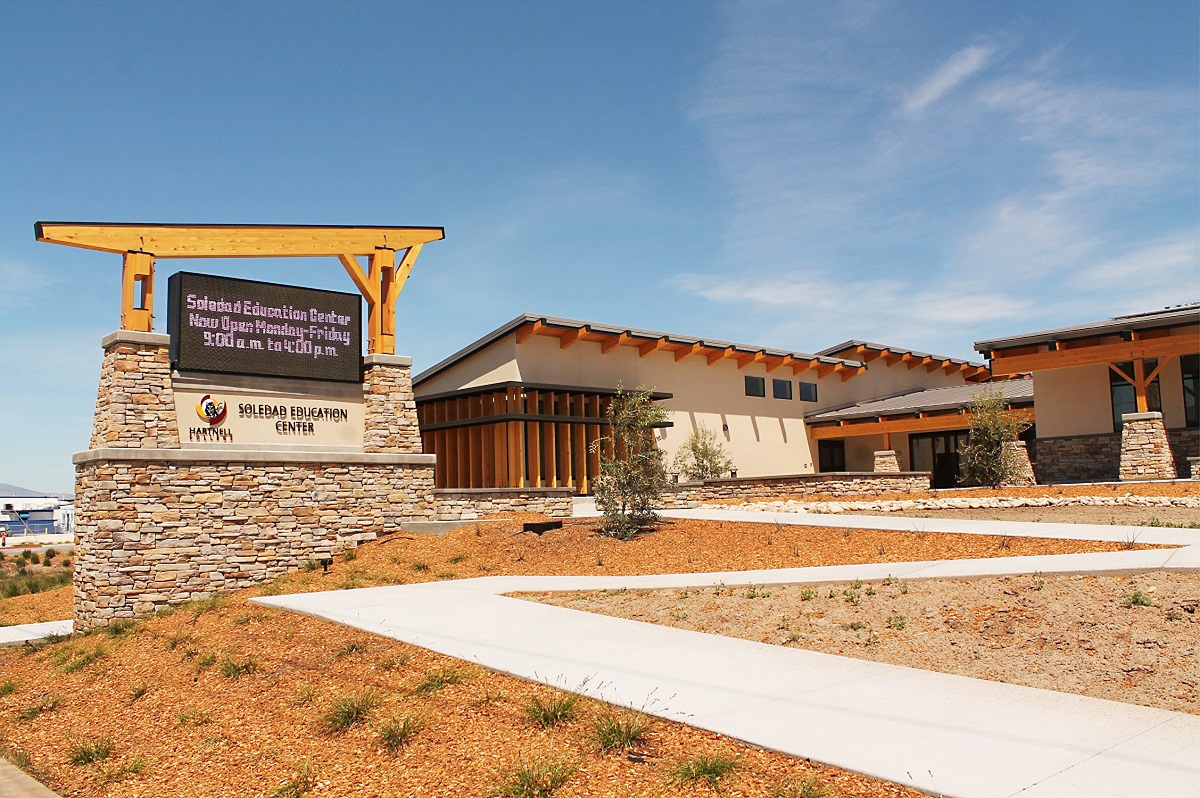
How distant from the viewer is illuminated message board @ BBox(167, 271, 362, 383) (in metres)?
16.4

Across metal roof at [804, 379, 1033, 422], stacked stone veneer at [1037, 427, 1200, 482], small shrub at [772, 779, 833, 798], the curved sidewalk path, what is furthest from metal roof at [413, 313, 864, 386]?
Answer: small shrub at [772, 779, 833, 798]

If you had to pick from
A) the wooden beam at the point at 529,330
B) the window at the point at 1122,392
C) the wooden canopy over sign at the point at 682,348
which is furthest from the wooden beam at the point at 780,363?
the wooden beam at the point at 529,330

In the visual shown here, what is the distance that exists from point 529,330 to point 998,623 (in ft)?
68.3

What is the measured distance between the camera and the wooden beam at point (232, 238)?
50.9ft

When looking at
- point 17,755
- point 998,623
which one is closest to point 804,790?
point 998,623

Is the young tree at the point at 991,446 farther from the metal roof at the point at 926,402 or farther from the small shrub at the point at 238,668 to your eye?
the small shrub at the point at 238,668

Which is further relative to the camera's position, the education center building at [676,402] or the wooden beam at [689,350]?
the wooden beam at [689,350]

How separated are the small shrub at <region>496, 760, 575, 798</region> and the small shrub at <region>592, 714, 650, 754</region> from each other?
311 millimetres

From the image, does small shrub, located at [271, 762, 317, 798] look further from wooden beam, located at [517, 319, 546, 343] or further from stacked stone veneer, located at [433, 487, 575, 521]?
wooden beam, located at [517, 319, 546, 343]

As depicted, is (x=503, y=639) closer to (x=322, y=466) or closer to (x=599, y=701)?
(x=599, y=701)

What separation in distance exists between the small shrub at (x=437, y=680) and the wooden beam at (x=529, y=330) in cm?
2021

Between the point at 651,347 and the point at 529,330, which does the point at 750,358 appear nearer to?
the point at 651,347

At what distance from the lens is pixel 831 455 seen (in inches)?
1564

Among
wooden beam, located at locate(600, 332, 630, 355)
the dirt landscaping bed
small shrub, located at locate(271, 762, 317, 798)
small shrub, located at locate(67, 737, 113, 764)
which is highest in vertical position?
wooden beam, located at locate(600, 332, 630, 355)
